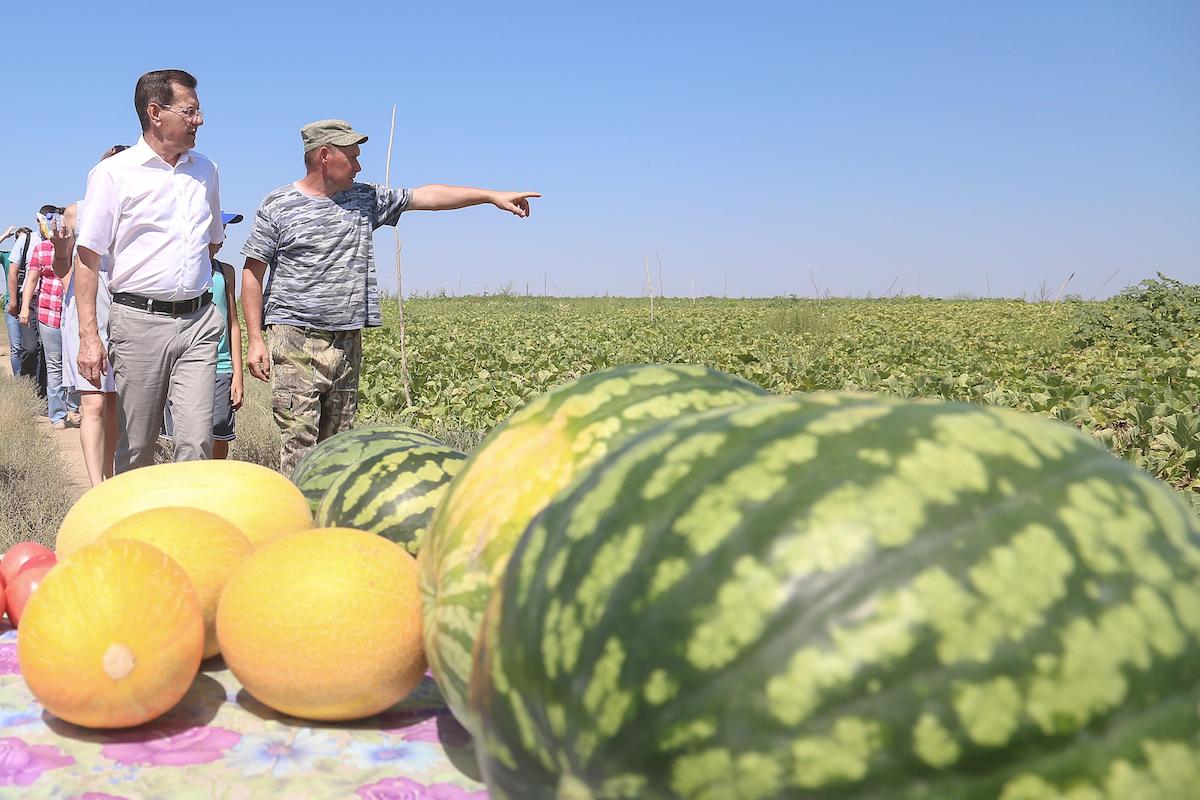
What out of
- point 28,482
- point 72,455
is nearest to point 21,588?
point 28,482

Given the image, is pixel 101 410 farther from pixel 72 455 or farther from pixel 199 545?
pixel 72 455

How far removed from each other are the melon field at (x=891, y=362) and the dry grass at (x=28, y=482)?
2633 mm

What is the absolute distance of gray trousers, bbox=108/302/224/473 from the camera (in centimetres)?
425

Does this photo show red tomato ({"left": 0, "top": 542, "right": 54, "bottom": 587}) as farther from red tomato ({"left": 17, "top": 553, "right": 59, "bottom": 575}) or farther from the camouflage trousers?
the camouflage trousers

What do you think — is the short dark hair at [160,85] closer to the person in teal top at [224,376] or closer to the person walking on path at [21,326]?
the person in teal top at [224,376]

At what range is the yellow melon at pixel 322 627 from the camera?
149 centimetres

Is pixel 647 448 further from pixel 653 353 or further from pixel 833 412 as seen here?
pixel 653 353

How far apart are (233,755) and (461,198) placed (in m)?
3.75

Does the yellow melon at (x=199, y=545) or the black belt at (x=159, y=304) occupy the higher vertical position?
the black belt at (x=159, y=304)

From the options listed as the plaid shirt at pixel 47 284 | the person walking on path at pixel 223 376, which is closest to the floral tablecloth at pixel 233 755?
the person walking on path at pixel 223 376

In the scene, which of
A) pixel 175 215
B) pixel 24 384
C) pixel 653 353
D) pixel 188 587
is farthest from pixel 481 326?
pixel 188 587

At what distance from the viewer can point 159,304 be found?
4.25 m

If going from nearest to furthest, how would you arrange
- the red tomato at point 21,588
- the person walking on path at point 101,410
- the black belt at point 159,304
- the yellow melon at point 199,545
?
the yellow melon at point 199,545
the red tomato at point 21,588
the black belt at point 159,304
the person walking on path at point 101,410

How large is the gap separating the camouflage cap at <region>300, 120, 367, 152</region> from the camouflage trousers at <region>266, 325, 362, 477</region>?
1.04m
